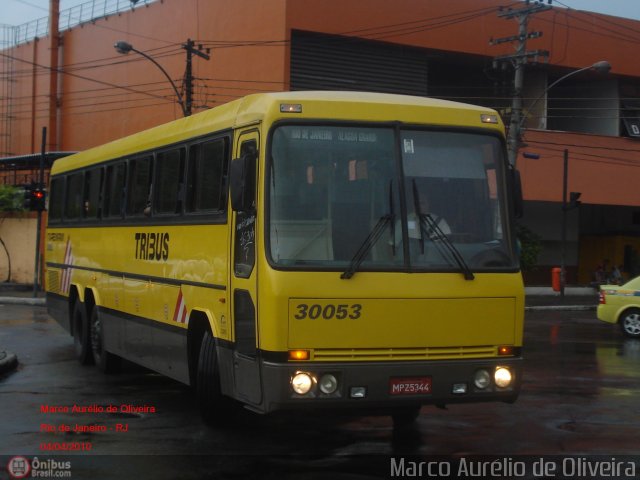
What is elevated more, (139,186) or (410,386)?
(139,186)

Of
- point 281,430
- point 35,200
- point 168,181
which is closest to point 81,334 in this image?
point 168,181

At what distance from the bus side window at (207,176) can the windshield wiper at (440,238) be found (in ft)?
6.87

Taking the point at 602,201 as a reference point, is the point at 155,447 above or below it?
below

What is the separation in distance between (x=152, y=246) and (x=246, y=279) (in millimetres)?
3336

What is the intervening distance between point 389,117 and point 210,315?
2572 millimetres

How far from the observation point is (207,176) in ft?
32.4

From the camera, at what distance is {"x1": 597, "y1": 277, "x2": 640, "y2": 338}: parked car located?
22234mm

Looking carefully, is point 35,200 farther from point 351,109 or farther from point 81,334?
point 351,109

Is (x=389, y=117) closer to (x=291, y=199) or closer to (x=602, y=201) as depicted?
(x=291, y=199)

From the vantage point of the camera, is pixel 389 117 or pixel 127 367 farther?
pixel 127 367

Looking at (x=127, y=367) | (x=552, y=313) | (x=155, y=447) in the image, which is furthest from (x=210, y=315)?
(x=552, y=313)

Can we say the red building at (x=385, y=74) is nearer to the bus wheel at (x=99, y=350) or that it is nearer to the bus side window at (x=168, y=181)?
the bus wheel at (x=99, y=350)

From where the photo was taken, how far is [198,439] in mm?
9141

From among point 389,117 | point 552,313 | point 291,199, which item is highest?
point 389,117
